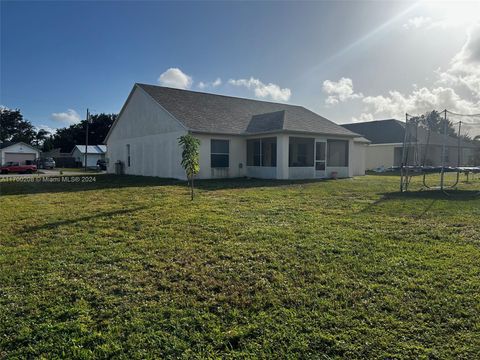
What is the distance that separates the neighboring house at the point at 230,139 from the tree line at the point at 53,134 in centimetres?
4084

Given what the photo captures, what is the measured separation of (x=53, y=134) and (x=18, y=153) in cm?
3692

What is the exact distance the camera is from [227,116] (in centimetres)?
1939

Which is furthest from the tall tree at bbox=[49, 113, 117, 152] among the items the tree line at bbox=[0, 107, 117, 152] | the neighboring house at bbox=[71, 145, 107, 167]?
the neighboring house at bbox=[71, 145, 107, 167]

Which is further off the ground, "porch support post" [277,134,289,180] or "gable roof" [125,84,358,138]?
"gable roof" [125,84,358,138]

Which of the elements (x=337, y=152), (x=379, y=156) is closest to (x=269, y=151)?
(x=337, y=152)

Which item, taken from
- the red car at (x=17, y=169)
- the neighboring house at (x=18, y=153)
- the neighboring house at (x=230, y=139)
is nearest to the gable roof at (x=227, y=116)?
the neighboring house at (x=230, y=139)

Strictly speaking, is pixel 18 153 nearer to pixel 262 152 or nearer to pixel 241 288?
pixel 262 152

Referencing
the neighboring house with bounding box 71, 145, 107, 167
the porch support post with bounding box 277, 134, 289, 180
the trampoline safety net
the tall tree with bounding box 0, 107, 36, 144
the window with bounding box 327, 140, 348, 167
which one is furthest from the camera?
the tall tree with bounding box 0, 107, 36, 144

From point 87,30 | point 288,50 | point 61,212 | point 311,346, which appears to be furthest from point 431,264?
point 87,30

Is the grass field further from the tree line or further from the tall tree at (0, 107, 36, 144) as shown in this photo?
the tall tree at (0, 107, 36, 144)

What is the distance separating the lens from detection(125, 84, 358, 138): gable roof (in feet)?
56.1

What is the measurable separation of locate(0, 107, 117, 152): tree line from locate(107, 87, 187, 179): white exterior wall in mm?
36624

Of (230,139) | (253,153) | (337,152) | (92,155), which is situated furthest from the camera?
(92,155)

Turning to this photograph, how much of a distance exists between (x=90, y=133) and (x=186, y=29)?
51.4 meters
